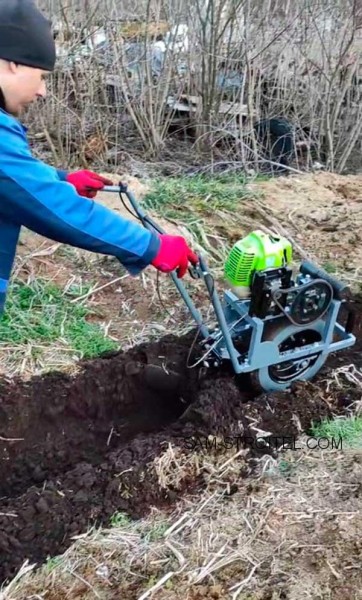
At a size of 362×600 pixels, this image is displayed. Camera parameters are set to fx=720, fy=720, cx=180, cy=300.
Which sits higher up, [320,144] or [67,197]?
[67,197]

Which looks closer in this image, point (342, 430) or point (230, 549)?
point (230, 549)

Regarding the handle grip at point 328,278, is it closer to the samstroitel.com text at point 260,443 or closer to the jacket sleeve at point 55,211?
the samstroitel.com text at point 260,443

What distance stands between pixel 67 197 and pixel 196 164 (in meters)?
5.12

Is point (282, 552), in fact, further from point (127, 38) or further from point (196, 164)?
point (127, 38)

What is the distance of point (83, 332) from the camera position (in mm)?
4484

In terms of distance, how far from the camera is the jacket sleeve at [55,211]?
2.67 m

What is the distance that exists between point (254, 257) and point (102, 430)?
128 cm

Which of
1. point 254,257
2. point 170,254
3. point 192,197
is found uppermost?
point 170,254

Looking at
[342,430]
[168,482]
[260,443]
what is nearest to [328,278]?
[342,430]

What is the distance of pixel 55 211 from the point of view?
108 inches

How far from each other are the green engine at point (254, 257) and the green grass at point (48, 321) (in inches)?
38.2

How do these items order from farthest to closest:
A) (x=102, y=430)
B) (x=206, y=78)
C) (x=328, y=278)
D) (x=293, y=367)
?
1. (x=206, y=78)
2. (x=293, y=367)
3. (x=102, y=430)
4. (x=328, y=278)

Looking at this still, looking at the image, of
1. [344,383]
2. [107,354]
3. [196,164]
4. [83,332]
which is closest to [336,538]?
[344,383]

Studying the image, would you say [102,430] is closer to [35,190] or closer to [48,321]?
[48,321]
